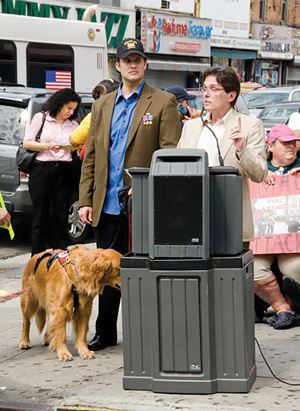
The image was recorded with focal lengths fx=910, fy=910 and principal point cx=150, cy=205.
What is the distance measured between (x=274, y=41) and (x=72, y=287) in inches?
1644

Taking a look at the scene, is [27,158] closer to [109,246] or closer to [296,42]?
[109,246]

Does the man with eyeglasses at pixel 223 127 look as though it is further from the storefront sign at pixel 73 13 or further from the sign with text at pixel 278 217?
the storefront sign at pixel 73 13

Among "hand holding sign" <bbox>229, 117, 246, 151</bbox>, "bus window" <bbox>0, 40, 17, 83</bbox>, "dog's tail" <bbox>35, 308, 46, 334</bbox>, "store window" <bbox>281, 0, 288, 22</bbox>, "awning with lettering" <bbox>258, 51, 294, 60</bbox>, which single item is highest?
"store window" <bbox>281, 0, 288, 22</bbox>

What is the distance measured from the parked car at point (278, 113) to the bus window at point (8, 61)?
5626mm

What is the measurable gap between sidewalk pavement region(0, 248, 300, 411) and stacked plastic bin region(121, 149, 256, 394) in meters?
0.13

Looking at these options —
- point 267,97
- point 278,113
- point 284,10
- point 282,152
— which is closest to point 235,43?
point 284,10

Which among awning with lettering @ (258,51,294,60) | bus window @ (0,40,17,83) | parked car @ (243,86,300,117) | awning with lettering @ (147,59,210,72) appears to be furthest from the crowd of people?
awning with lettering @ (258,51,294,60)

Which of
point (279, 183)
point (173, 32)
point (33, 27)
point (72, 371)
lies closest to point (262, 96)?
point (33, 27)

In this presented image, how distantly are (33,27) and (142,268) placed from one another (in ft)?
43.2

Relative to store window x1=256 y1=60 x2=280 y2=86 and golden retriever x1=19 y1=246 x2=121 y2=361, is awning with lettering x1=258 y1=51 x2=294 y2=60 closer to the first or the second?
store window x1=256 y1=60 x2=280 y2=86

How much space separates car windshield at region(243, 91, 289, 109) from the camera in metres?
23.9

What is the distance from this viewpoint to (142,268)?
17.2 feet

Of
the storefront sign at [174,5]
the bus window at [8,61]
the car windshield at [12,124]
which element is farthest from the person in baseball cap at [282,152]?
the storefront sign at [174,5]

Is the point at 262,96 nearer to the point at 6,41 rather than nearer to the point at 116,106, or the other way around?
the point at 6,41
